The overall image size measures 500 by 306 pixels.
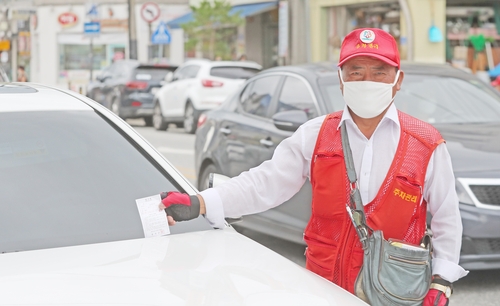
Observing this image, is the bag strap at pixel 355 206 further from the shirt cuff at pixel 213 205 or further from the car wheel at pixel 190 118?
the car wheel at pixel 190 118

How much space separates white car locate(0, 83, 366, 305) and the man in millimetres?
159

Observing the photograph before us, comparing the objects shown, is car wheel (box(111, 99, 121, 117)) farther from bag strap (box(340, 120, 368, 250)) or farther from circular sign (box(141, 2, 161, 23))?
bag strap (box(340, 120, 368, 250))

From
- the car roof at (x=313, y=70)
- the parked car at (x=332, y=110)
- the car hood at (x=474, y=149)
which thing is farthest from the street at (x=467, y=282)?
the car roof at (x=313, y=70)

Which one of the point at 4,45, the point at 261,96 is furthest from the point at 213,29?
the point at 261,96

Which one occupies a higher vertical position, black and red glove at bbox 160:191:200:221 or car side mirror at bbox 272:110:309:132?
car side mirror at bbox 272:110:309:132

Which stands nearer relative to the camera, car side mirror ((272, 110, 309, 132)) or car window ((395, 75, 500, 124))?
car side mirror ((272, 110, 309, 132))

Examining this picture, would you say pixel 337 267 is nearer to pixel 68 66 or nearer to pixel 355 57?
pixel 355 57

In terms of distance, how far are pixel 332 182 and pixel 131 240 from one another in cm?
79

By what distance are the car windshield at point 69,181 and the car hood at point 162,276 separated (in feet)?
0.47

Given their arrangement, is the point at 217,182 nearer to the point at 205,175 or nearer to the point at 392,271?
the point at 392,271

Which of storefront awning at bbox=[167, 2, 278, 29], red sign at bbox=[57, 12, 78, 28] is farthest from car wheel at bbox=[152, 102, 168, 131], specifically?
red sign at bbox=[57, 12, 78, 28]

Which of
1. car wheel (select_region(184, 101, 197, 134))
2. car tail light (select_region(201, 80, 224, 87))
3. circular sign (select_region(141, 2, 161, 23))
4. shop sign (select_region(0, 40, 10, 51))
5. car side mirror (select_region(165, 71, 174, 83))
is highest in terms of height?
circular sign (select_region(141, 2, 161, 23))

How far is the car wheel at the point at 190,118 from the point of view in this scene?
68.8ft

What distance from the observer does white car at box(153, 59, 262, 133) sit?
67.3ft
